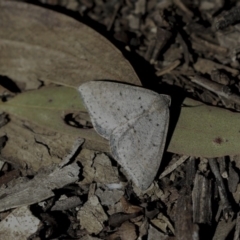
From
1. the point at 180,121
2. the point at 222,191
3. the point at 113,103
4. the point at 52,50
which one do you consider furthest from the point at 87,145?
the point at 222,191

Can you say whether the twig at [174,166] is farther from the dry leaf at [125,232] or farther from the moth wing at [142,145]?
the dry leaf at [125,232]

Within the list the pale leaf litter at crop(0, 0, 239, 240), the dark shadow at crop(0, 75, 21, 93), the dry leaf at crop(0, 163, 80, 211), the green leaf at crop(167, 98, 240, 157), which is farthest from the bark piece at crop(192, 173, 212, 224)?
the dark shadow at crop(0, 75, 21, 93)

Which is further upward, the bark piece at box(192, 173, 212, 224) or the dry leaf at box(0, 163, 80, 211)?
the bark piece at box(192, 173, 212, 224)

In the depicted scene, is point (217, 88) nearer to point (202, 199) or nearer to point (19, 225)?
point (202, 199)

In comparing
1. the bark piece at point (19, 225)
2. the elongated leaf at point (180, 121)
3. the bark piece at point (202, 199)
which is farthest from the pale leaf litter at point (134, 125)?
→ the bark piece at point (19, 225)

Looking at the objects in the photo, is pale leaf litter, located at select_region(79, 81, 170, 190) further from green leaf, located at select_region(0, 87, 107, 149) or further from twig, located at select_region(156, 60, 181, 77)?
twig, located at select_region(156, 60, 181, 77)

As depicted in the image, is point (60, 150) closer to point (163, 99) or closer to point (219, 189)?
point (163, 99)
